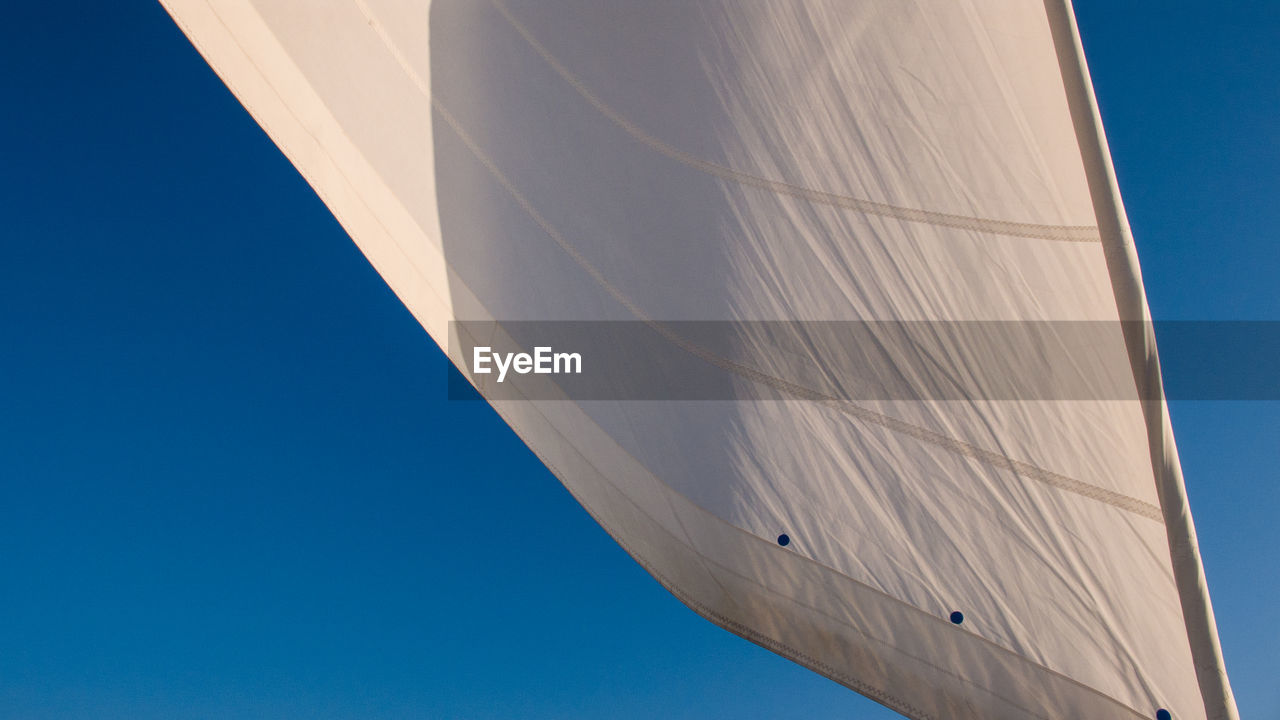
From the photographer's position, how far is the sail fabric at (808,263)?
174cm

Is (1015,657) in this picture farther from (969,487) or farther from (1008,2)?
(1008,2)

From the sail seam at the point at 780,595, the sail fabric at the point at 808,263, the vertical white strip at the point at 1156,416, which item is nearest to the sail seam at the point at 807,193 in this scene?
the sail fabric at the point at 808,263

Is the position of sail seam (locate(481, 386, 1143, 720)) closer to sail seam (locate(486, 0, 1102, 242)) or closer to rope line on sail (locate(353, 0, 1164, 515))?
rope line on sail (locate(353, 0, 1164, 515))

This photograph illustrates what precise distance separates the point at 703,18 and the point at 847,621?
1729 mm

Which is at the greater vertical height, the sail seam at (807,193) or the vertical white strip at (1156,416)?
the sail seam at (807,193)

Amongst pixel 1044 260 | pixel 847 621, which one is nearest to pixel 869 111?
pixel 1044 260

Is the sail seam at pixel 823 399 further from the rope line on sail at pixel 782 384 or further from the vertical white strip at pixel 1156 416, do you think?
the vertical white strip at pixel 1156 416

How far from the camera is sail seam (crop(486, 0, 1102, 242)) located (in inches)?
69.9

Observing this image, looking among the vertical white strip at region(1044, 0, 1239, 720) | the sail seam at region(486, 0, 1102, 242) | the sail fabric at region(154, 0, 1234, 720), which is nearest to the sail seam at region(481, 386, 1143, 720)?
the sail fabric at region(154, 0, 1234, 720)

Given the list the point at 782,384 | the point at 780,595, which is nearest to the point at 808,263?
the point at 782,384

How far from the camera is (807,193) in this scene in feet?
6.67

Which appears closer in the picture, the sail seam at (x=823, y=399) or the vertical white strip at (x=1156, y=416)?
the vertical white strip at (x=1156, y=416)

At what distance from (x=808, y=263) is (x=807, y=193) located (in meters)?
0.19

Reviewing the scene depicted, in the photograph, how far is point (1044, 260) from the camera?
5.89 ft
